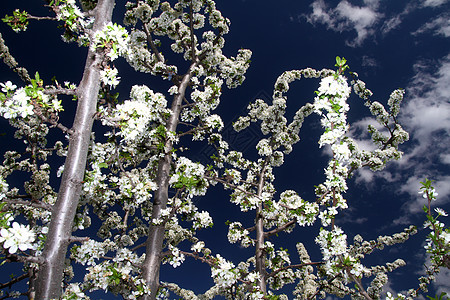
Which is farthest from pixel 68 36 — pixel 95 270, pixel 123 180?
pixel 95 270

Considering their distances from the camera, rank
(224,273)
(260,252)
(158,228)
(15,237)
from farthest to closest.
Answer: (260,252) < (158,228) < (224,273) < (15,237)

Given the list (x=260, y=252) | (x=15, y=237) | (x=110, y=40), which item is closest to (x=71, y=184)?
(x=15, y=237)

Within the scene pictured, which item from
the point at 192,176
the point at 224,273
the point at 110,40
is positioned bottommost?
the point at 224,273

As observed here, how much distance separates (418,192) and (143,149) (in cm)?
672

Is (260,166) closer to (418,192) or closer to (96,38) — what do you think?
(418,192)

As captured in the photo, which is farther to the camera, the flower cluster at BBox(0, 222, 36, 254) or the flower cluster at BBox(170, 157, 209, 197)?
the flower cluster at BBox(170, 157, 209, 197)

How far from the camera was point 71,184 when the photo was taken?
3.17 m

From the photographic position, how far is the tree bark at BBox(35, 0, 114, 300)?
2789 millimetres

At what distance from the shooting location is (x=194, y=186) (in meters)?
6.52

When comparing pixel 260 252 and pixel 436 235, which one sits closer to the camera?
pixel 436 235

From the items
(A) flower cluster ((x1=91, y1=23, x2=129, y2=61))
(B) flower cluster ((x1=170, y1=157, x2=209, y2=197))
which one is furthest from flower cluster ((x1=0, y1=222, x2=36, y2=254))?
(B) flower cluster ((x1=170, y1=157, x2=209, y2=197))

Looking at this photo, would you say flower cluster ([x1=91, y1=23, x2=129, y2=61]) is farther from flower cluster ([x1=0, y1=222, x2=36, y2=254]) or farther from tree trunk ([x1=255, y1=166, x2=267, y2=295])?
tree trunk ([x1=255, y1=166, x2=267, y2=295])

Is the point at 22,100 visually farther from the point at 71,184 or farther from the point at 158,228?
the point at 158,228

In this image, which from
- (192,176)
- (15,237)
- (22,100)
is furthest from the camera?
(192,176)
